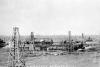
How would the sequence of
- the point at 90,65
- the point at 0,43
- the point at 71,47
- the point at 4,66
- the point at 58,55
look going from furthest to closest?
the point at 0,43
the point at 71,47
the point at 58,55
the point at 90,65
the point at 4,66

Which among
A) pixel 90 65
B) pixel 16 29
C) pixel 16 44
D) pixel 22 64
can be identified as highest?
pixel 16 29

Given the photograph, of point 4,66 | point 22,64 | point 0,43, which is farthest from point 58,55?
point 0,43

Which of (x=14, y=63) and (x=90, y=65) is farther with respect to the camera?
(x=90, y=65)

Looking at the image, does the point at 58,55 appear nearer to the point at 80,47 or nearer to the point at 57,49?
the point at 57,49

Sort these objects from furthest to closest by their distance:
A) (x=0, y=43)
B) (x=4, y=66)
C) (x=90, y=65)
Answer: (x=0, y=43), (x=90, y=65), (x=4, y=66)

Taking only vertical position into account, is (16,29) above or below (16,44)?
above

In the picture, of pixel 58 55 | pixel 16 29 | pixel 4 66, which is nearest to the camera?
pixel 16 29

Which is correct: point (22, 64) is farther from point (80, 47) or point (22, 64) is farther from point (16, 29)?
point (80, 47)

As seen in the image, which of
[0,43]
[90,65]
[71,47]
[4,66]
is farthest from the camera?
[0,43]

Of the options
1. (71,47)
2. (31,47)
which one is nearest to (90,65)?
(71,47)
